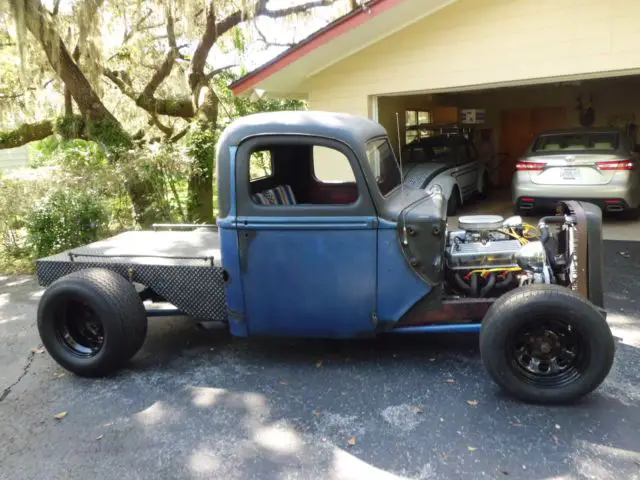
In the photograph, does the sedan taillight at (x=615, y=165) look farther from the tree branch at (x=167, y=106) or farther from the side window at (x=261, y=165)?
the tree branch at (x=167, y=106)

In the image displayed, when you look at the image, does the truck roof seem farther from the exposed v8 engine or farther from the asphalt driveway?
the asphalt driveway

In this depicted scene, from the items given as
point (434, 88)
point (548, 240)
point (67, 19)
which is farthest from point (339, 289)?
point (67, 19)

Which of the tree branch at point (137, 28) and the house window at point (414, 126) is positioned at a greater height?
the tree branch at point (137, 28)

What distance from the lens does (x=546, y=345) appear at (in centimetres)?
360

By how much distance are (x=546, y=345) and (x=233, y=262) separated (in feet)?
7.53

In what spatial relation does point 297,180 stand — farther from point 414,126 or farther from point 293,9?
point 293,9

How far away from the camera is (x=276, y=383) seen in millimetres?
4074

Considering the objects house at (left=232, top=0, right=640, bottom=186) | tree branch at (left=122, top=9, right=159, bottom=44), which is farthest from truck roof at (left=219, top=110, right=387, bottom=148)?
tree branch at (left=122, top=9, right=159, bottom=44)

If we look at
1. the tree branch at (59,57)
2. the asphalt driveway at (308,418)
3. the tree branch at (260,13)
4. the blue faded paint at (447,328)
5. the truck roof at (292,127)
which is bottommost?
the asphalt driveway at (308,418)

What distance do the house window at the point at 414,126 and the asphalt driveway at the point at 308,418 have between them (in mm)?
8098

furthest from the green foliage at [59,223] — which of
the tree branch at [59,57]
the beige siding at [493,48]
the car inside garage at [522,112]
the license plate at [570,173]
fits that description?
the car inside garage at [522,112]

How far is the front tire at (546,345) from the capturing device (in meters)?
3.40

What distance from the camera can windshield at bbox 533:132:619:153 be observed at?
9.26 meters

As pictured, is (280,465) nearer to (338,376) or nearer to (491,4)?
(338,376)
